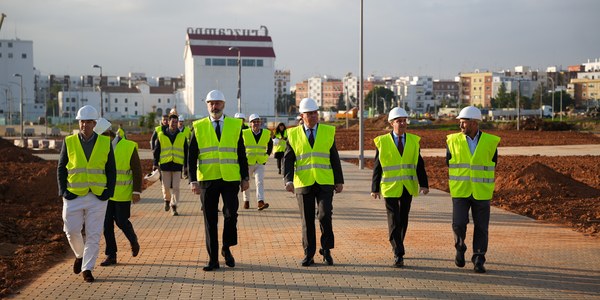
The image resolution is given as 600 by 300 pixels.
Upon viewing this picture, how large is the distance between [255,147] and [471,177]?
7.63m

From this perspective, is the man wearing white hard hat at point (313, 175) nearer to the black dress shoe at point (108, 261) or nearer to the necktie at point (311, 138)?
the necktie at point (311, 138)

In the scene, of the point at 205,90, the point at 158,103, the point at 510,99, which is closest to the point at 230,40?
the point at 205,90

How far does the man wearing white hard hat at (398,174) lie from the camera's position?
31.2ft

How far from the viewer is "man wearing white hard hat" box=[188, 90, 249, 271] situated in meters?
9.20

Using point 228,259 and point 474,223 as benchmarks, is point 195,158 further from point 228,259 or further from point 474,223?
point 474,223

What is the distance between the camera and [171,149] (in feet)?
47.6

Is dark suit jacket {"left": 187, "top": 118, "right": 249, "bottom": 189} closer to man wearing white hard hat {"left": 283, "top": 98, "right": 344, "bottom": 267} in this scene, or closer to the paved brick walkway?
man wearing white hard hat {"left": 283, "top": 98, "right": 344, "bottom": 267}

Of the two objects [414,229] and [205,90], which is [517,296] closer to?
[414,229]

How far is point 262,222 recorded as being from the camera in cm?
1377

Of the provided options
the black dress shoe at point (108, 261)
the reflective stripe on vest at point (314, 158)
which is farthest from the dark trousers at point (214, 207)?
the black dress shoe at point (108, 261)

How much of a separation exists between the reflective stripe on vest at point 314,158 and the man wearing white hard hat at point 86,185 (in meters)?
2.29

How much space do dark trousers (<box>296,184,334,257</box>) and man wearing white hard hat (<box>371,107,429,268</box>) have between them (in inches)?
28.3

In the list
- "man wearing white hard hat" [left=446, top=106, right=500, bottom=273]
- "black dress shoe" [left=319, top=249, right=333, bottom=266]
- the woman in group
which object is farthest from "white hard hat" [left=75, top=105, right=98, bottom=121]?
the woman in group

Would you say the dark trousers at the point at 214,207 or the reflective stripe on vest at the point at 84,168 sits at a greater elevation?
the reflective stripe on vest at the point at 84,168
